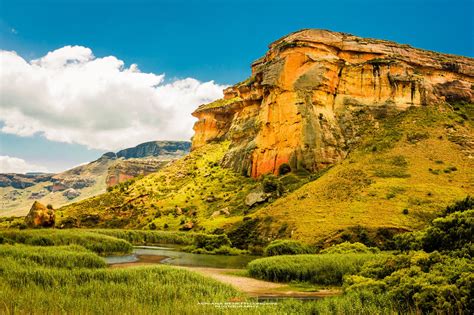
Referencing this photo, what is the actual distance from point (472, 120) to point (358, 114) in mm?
25259

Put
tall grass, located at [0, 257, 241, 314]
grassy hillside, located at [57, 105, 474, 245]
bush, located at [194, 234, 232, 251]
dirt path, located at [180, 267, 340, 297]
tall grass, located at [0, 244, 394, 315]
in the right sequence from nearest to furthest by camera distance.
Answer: tall grass, located at [0, 257, 241, 314], tall grass, located at [0, 244, 394, 315], dirt path, located at [180, 267, 340, 297], grassy hillside, located at [57, 105, 474, 245], bush, located at [194, 234, 232, 251]

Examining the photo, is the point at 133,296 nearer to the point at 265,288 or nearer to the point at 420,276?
the point at 265,288

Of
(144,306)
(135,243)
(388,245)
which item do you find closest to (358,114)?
(388,245)

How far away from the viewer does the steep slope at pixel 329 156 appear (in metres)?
61.5

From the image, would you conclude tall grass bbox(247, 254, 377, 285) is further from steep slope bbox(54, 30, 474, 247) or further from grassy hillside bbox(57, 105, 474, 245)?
steep slope bbox(54, 30, 474, 247)

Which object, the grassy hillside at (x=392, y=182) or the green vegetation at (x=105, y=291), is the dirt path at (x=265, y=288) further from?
the grassy hillside at (x=392, y=182)

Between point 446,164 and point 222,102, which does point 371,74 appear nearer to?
point 446,164

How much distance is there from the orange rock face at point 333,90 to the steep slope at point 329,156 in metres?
0.25

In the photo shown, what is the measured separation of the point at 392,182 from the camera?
215 feet

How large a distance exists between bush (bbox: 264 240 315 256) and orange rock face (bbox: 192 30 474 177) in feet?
135

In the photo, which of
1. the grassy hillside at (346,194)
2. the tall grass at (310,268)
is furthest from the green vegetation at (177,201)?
the tall grass at (310,268)

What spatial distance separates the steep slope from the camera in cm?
6147

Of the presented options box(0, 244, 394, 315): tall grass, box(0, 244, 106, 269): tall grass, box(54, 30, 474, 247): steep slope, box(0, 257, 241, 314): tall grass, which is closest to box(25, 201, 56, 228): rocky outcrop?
box(54, 30, 474, 247): steep slope

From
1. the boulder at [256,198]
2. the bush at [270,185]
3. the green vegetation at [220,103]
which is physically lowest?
the boulder at [256,198]
